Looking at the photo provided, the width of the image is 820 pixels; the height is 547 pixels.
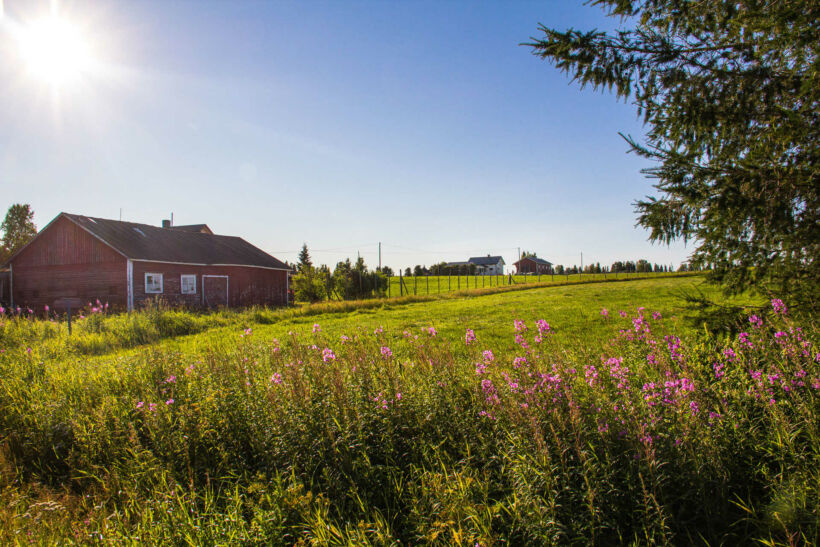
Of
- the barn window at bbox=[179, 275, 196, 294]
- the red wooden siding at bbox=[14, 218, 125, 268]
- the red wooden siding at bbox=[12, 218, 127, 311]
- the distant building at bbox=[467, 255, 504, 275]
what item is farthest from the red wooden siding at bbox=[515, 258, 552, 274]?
the red wooden siding at bbox=[14, 218, 125, 268]

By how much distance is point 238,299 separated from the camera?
26438 mm

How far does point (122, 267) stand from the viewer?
67.5 ft

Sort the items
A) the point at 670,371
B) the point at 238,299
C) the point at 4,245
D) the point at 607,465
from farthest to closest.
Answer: the point at 4,245, the point at 238,299, the point at 670,371, the point at 607,465

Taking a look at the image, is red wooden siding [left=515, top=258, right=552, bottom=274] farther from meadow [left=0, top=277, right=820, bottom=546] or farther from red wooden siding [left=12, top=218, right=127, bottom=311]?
meadow [left=0, top=277, right=820, bottom=546]

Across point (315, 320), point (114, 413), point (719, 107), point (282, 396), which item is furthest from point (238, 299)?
point (719, 107)

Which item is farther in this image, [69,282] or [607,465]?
[69,282]

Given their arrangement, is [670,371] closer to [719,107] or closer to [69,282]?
[719,107]

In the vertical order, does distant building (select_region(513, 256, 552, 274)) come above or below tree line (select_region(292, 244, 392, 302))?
above

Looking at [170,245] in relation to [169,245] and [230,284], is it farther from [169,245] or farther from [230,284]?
[230,284]

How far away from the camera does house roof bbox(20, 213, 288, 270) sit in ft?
70.1

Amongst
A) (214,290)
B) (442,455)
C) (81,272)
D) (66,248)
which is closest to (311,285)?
(214,290)

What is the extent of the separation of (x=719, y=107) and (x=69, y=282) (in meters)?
28.1

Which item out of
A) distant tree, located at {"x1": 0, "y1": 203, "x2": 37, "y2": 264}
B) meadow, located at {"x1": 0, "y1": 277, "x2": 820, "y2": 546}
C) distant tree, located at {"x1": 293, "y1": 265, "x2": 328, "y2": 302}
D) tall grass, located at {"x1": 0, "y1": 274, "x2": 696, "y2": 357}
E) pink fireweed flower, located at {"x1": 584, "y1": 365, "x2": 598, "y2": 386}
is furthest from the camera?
distant tree, located at {"x1": 0, "y1": 203, "x2": 37, "y2": 264}

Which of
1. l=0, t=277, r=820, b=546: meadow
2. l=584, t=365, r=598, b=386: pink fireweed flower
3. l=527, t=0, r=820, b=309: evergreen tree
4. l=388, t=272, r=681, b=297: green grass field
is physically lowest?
l=0, t=277, r=820, b=546: meadow
